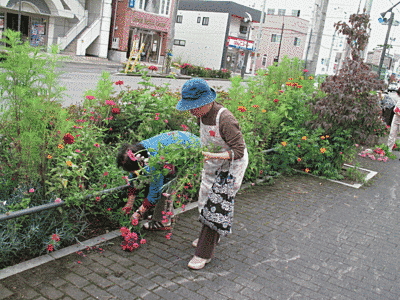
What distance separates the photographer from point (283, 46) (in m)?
64.4

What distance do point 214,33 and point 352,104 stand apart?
46194 millimetres

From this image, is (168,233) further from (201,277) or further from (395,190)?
(395,190)

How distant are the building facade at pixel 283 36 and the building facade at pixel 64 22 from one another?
1341 inches

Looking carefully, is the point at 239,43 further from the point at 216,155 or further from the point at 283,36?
the point at 216,155

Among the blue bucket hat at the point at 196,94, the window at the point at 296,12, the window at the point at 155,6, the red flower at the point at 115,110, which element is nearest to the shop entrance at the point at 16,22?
the window at the point at 155,6

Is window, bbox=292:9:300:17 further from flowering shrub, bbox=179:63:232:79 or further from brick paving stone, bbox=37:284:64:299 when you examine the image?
brick paving stone, bbox=37:284:64:299

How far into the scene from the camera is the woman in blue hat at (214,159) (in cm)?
369

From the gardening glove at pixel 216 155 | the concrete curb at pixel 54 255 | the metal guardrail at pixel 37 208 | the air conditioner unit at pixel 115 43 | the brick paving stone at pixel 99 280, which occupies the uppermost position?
the air conditioner unit at pixel 115 43

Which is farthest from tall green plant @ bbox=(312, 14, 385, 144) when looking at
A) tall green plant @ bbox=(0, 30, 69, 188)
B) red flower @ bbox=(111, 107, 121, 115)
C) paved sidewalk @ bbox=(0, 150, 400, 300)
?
tall green plant @ bbox=(0, 30, 69, 188)

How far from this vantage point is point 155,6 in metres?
37.9

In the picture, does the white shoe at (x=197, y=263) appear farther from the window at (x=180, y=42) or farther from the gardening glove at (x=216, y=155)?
the window at (x=180, y=42)

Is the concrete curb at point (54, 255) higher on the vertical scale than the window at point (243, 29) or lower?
lower

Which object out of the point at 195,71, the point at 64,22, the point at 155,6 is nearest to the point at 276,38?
the point at 155,6

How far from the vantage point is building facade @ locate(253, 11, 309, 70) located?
63.4m
